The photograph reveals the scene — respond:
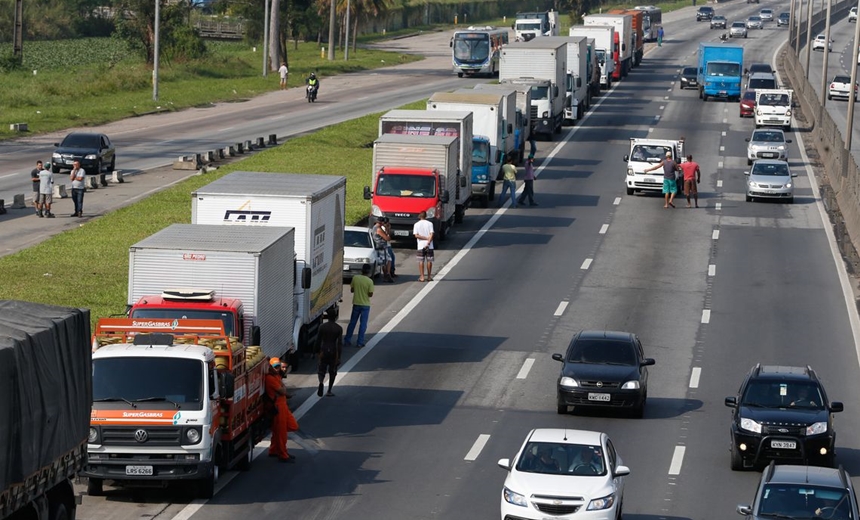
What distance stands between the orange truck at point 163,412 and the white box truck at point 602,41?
237ft

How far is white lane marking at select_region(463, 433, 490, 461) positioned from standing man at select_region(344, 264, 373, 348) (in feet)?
23.0

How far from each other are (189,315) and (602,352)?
7645 millimetres

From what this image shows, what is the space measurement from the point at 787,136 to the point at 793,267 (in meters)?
33.2

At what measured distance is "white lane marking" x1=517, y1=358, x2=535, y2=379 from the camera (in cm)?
3005

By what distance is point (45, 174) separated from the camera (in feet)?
150

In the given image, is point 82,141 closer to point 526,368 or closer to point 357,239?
point 357,239

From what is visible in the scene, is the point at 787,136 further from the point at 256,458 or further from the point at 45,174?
the point at 256,458

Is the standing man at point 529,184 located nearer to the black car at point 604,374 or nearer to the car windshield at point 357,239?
the car windshield at point 357,239

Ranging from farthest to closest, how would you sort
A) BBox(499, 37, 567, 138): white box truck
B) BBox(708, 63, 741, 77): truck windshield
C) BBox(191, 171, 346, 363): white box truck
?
BBox(708, 63, 741, 77): truck windshield
BBox(499, 37, 567, 138): white box truck
BBox(191, 171, 346, 363): white box truck

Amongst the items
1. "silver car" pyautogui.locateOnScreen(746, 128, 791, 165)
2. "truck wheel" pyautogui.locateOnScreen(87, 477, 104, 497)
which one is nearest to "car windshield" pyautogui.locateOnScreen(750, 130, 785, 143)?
"silver car" pyautogui.locateOnScreen(746, 128, 791, 165)

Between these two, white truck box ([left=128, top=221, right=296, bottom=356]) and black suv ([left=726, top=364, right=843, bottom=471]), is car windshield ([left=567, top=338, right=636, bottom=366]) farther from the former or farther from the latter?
white truck box ([left=128, top=221, right=296, bottom=356])

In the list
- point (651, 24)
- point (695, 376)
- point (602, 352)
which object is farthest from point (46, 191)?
point (651, 24)

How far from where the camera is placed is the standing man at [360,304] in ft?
104

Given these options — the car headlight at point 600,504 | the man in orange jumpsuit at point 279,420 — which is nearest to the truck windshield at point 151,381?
the man in orange jumpsuit at point 279,420
